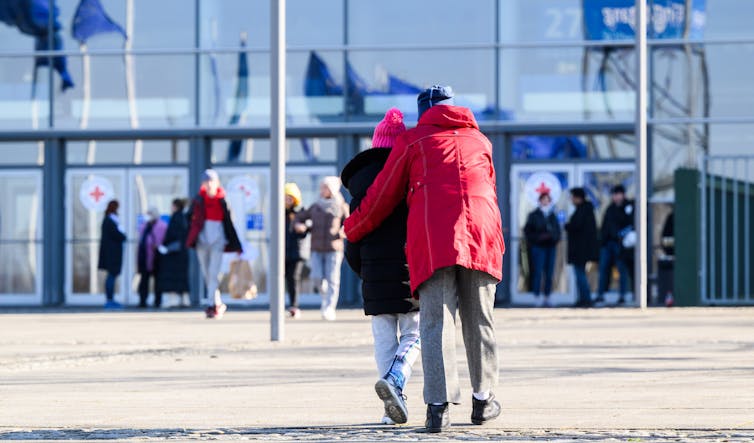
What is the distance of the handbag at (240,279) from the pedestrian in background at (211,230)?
4.83 m

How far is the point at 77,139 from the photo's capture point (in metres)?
25.9

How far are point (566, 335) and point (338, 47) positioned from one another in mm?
10508

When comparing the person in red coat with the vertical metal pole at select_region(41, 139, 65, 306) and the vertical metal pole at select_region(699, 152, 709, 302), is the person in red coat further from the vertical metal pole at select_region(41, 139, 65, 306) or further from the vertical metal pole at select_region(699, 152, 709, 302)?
the vertical metal pole at select_region(41, 139, 65, 306)

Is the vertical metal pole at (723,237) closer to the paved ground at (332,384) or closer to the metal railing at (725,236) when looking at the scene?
the metal railing at (725,236)

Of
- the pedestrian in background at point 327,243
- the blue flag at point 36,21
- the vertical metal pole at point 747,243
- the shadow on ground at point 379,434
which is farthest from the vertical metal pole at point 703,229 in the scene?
the shadow on ground at point 379,434

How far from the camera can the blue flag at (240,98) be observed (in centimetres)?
2534

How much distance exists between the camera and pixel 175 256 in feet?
81.6

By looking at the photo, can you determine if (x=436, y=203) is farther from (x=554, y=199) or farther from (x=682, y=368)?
(x=554, y=199)

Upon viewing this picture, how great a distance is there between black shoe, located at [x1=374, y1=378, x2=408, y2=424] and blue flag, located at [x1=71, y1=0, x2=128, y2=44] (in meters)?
18.9

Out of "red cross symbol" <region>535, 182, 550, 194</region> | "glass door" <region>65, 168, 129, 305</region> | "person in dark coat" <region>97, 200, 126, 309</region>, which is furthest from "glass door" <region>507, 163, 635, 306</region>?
"glass door" <region>65, 168, 129, 305</region>

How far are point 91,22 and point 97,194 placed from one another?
8.82 ft

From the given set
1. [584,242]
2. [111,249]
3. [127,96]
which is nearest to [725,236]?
[584,242]

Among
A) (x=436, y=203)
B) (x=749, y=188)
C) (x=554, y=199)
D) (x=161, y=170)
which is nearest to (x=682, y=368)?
(x=436, y=203)

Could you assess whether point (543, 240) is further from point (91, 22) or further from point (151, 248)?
point (91, 22)
